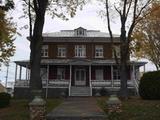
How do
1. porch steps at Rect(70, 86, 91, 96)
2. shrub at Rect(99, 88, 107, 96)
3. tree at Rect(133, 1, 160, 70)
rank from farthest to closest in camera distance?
porch steps at Rect(70, 86, 91, 96) < shrub at Rect(99, 88, 107, 96) < tree at Rect(133, 1, 160, 70)

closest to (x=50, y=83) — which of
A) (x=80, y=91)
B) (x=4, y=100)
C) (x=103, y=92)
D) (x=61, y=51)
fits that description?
(x=80, y=91)

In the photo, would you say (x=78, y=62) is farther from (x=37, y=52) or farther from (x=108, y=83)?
(x=37, y=52)

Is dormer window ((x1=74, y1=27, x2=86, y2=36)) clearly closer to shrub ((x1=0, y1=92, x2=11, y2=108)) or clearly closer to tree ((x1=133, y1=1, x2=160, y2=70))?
tree ((x1=133, y1=1, x2=160, y2=70))

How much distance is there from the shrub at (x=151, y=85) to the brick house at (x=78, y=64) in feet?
64.0

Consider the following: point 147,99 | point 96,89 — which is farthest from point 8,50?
point 147,99

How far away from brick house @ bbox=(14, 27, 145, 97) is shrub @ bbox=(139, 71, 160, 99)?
64.0ft

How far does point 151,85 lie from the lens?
26.0 meters

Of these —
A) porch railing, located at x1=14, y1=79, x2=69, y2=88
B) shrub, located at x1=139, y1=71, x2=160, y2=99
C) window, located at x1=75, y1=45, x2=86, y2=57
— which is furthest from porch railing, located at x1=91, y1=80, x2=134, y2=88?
shrub, located at x1=139, y1=71, x2=160, y2=99

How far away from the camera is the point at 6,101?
2655cm

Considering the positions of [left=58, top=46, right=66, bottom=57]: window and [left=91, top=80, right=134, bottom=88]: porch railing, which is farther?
[left=58, top=46, right=66, bottom=57]: window

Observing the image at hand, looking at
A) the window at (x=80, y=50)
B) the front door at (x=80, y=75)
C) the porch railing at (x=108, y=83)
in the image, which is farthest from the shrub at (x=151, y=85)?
the window at (x=80, y=50)

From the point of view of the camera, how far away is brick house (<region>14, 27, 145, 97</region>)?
46906mm

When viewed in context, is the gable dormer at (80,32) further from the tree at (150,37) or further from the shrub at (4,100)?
the shrub at (4,100)

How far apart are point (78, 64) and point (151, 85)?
22941 millimetres
